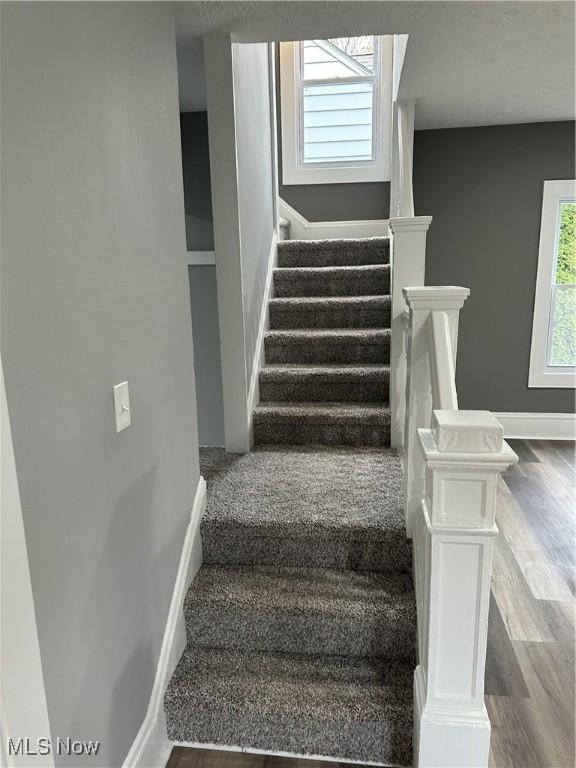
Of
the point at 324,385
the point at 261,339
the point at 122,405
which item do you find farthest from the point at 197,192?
the point at 122,405

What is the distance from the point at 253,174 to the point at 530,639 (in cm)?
268

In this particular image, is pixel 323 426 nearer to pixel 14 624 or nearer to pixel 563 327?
pixel 14 624

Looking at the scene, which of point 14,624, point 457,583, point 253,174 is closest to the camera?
point 14,624

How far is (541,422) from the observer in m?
4.36

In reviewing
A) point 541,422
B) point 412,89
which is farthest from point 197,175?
point 541,422

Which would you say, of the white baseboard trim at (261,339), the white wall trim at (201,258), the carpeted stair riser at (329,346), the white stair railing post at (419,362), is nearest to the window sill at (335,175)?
the white baseboard trim at (261,339)

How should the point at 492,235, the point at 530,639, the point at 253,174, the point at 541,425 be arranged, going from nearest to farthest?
the point at 530,639, the point at 253,174, the point at 492,235, the point at 541,425

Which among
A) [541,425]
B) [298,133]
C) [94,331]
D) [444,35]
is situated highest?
[298,133]

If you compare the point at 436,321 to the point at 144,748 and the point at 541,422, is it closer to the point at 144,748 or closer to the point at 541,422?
the point at 144,748

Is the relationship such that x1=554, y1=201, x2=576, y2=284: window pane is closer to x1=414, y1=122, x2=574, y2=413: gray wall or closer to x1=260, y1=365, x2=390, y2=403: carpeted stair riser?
x1=414, y1=122, x2=574, y2=413: gray wall

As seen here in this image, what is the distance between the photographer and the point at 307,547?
204 cm

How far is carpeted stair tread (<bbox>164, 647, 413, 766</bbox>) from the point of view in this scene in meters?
1.62

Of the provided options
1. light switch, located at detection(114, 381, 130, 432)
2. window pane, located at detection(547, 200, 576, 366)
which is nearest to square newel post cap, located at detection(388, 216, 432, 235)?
light switch, located at detection(114, 381, 130, 432)

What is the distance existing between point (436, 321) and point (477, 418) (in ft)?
2.04
